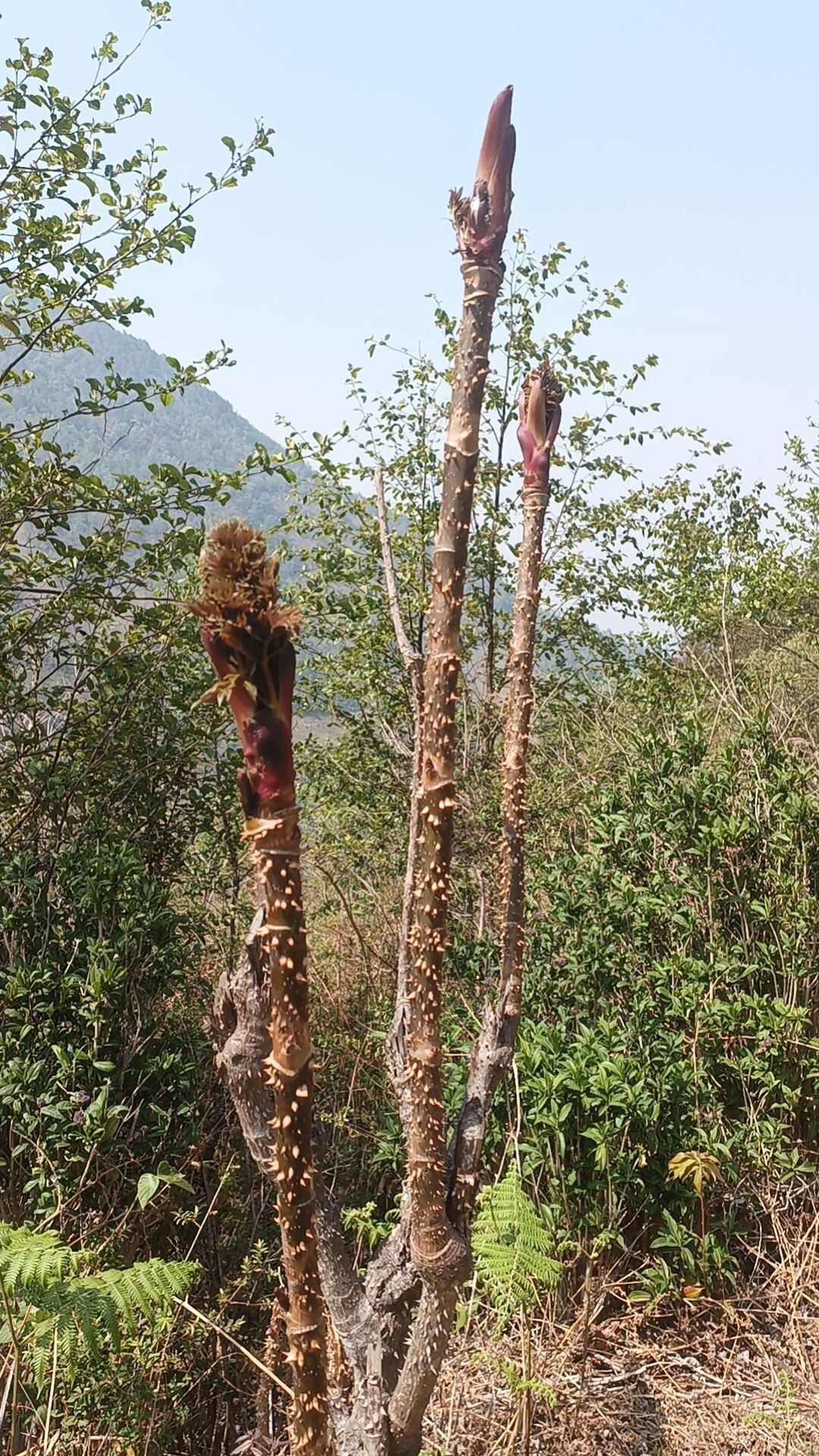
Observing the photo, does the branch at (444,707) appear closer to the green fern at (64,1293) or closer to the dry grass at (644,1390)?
the green fern at (64,1293)

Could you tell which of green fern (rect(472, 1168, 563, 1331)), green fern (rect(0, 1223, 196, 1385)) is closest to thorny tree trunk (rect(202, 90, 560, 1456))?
green fern (rect(472, 1168, 563, 1331))

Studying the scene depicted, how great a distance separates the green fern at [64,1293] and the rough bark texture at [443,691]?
2.41 ft

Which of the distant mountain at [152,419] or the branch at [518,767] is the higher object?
the distant mountain at [152,419]

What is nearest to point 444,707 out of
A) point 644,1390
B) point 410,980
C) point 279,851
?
point 410,980

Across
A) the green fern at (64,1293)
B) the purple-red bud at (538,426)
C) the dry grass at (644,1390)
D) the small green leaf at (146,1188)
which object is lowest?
the dry grass at (644,1390)

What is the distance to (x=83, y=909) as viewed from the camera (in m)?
3.11

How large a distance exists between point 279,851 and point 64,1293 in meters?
→ 1.40

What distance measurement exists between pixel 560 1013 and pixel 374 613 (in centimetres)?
236

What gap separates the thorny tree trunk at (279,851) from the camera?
905 millimetres

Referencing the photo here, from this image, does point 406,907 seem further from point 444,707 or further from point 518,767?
point 444,707

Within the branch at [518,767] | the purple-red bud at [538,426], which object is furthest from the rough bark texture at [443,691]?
the purple-red bud at [538,426]

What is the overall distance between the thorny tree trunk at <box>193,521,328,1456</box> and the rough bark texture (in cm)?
43

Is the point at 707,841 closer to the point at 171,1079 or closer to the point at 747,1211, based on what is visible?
the point at 747,1211

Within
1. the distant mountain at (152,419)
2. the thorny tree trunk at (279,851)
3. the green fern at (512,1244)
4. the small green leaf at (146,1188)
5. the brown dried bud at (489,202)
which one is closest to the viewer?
the thorny tree trunk at (279,851)
